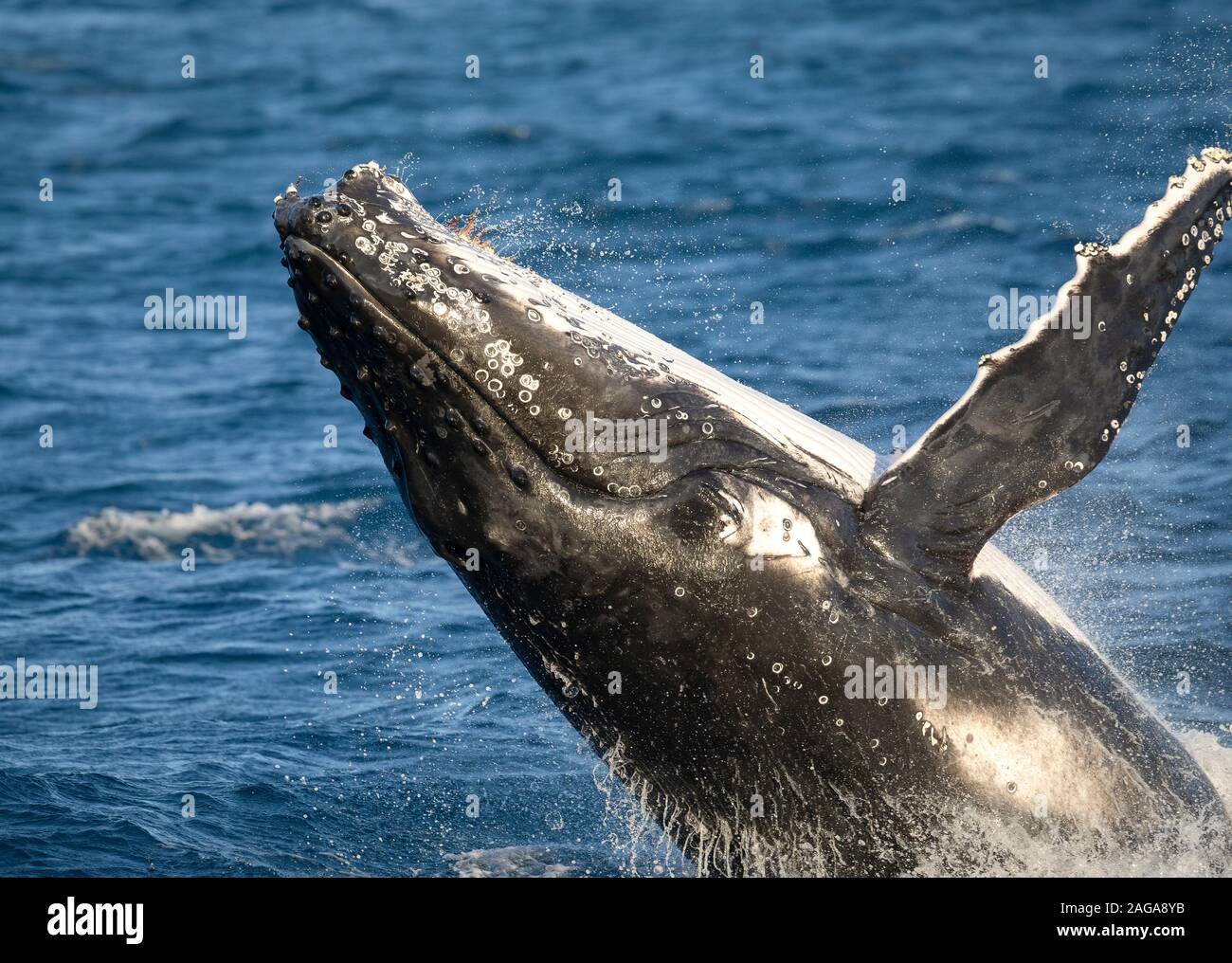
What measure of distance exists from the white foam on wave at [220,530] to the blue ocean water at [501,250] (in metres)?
0.08

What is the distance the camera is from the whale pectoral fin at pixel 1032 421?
33.2 feet

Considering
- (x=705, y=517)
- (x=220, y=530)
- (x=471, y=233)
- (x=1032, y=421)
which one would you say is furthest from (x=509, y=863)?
(x=220, y=530)

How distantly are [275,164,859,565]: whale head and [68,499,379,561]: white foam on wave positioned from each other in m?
9.73

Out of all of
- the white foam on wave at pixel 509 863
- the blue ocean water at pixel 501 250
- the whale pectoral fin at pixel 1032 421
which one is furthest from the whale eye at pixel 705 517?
the white foam on wave at pixel 509 863

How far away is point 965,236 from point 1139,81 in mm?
8220

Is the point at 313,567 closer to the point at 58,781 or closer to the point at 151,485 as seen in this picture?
the point at 151,485

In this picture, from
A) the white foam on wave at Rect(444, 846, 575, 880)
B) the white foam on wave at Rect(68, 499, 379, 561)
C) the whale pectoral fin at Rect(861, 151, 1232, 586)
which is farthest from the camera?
the white foam on wave at Rect(68, 499, 379, 561)

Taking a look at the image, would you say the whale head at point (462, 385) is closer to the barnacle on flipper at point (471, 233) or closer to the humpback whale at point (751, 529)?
the humpback whale at point (751, 529)

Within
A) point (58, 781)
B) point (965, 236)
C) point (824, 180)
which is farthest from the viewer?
point (824, 180)

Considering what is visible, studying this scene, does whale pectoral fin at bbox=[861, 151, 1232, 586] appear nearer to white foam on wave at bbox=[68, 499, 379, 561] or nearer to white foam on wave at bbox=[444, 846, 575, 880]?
white foam on wave at bbox=[444, 846, 575, 880]

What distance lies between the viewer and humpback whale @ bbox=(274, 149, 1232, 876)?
32.6 feet

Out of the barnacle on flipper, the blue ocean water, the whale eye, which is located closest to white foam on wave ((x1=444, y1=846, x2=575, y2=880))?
the blue ocean water

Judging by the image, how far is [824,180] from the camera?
2867 cm

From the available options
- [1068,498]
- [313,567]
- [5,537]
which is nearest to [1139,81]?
[1068,498]
